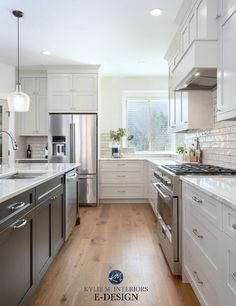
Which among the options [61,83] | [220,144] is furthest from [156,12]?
[61,83]

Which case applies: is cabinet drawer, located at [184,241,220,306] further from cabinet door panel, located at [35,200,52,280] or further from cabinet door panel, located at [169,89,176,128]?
cabinet door panel, located at [169,89,176,128]

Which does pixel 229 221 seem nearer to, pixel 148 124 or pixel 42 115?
pixel 42 115

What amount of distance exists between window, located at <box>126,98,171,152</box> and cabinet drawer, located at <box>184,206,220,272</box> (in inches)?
160

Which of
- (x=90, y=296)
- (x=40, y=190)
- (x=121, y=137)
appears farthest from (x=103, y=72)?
(x=90, y=296)

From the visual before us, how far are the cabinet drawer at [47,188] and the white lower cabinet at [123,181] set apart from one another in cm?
249

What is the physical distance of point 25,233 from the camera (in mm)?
1757

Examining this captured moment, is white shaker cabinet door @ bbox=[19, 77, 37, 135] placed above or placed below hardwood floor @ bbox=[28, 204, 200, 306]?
above

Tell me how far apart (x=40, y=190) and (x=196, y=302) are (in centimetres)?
142

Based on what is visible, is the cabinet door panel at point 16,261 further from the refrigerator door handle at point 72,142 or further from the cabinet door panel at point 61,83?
the cabinet door panel at point 61,83

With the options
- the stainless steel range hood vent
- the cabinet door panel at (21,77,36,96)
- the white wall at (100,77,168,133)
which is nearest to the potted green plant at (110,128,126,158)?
the white wall at (100,77,168,133)

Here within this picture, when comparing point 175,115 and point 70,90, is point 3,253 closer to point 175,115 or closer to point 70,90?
point 175,115

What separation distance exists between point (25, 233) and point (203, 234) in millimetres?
1142

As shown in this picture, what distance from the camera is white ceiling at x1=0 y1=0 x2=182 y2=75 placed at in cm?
304

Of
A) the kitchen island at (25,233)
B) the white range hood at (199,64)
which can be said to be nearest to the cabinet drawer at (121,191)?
the kitchen island at (25,233)
